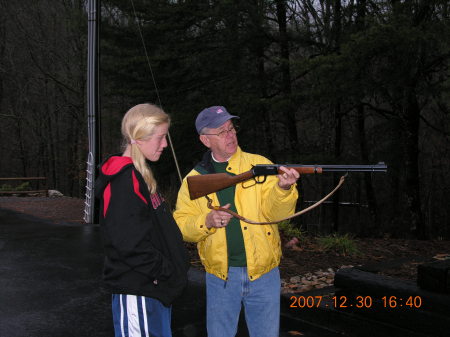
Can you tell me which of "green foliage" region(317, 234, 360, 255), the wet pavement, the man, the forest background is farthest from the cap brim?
the forest background

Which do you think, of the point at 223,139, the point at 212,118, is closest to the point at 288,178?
the point at 223,139

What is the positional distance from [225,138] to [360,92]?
960cm

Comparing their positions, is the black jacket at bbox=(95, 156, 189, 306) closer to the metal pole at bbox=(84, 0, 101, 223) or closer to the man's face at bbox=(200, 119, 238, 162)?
the man's face at bbox=(200, 119, 238, 162)

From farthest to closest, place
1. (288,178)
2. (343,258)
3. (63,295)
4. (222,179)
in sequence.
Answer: (343,258), (63,295), (222,179), (288,178)

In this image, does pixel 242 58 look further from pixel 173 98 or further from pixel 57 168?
pixel 57 168

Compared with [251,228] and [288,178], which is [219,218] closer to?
[251,228]

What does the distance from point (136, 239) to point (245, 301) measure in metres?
1.08

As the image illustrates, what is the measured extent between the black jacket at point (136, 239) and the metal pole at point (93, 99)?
11221 mm

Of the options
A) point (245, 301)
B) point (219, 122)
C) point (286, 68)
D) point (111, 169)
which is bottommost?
point (245, 301)

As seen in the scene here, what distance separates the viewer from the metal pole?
44.8ft

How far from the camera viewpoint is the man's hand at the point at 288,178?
3.22 m

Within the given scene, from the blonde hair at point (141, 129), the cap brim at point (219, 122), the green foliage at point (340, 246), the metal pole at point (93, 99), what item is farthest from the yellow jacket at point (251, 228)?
the metal pole at point (93, 99)

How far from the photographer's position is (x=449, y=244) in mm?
10859

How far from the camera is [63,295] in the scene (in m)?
6.89
